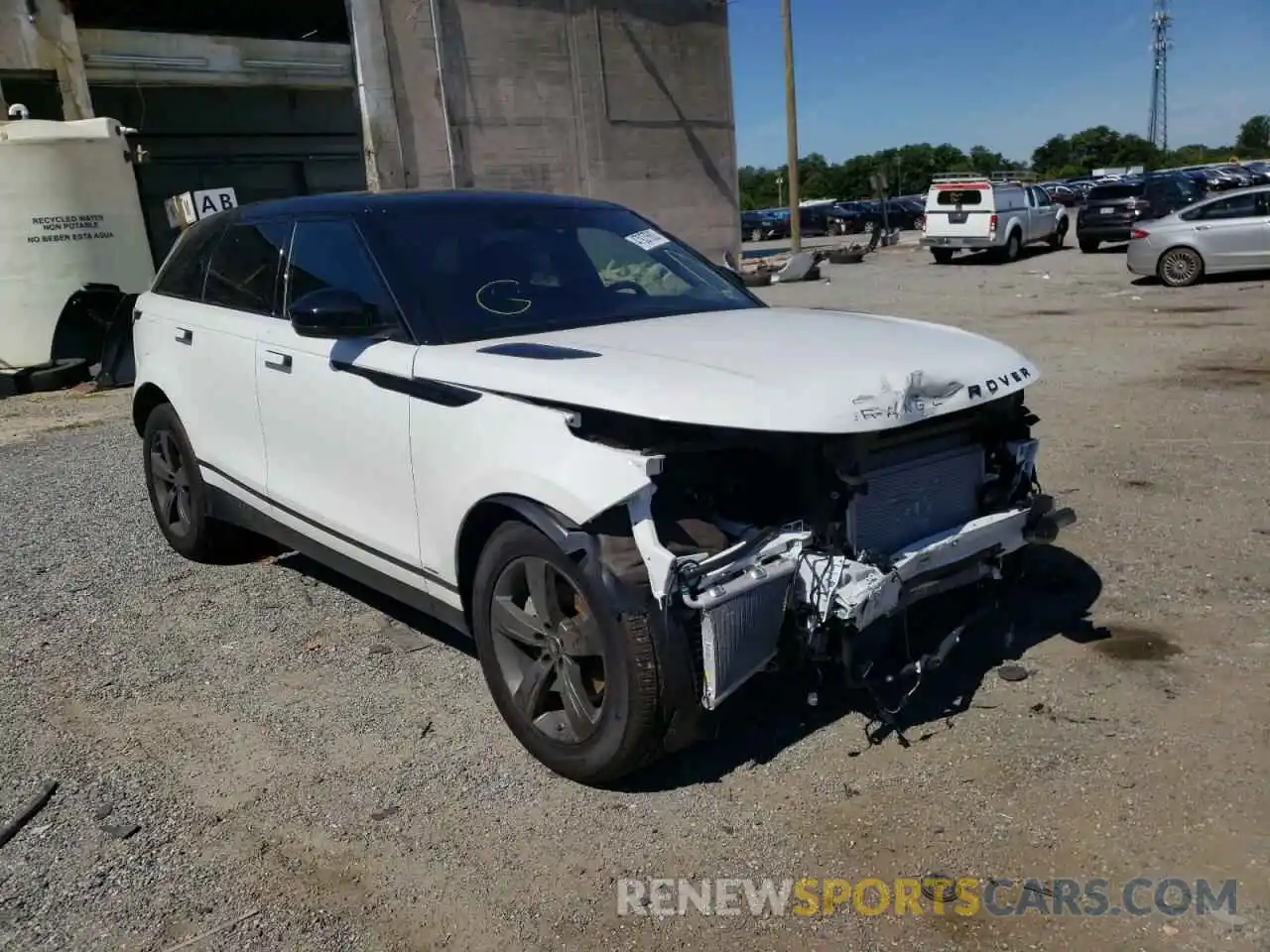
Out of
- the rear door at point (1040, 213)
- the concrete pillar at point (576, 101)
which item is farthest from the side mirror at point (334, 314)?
the rear door at point (1040, 213)

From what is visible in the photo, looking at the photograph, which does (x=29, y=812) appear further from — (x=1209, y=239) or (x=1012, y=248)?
(x=1012, y=248)

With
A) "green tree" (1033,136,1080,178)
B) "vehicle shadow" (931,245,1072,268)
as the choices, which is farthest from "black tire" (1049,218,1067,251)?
"green tree" (1033,136,1080,178)

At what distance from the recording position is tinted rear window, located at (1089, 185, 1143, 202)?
24.9 m

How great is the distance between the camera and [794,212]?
29.7 m

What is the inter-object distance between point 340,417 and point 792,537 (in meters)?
1.83

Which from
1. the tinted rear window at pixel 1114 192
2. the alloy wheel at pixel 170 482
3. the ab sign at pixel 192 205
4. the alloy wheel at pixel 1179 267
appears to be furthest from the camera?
the tinted rear window at pixel 1114 192

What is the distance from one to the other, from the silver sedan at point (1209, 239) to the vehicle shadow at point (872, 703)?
14.8m

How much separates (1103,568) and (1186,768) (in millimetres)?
1753

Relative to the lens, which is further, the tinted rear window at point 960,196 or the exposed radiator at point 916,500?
the tinted rear window at point 960,196

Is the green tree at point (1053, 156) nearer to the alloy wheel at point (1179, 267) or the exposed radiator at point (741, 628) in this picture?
the alloy wheel at point (1179, 267)

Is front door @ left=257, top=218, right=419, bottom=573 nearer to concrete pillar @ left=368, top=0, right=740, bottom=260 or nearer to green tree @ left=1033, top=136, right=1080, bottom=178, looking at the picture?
concrete pillar @ left=368, top=0, right=740, bottom=260

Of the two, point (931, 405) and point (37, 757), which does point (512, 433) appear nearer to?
point (931, 405)

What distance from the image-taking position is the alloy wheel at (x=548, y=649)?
3.19m

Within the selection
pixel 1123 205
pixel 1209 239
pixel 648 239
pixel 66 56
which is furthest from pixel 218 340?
pixel 1123 205
